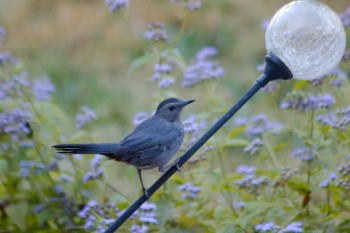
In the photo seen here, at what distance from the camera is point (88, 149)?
3.29 m

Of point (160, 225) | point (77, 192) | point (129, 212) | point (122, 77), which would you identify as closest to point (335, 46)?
point (129, 212)

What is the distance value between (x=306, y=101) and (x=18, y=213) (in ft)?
5.88

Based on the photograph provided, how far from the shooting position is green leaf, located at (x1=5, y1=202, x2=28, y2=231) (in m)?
4.62

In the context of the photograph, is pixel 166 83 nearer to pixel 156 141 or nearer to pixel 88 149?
pixel 156 141

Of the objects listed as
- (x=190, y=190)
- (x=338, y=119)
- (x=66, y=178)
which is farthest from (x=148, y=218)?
(x=338, y=119)

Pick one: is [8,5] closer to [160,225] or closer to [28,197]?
[28,197]

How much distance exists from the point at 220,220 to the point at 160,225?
0.33 meters

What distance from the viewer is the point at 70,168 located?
4.89 m

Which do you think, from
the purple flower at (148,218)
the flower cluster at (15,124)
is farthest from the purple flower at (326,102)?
the flower cluster at (15,124)

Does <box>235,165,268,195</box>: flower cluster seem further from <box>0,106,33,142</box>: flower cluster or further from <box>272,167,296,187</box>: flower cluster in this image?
<box>0,106,33,142</box>: flower cluster

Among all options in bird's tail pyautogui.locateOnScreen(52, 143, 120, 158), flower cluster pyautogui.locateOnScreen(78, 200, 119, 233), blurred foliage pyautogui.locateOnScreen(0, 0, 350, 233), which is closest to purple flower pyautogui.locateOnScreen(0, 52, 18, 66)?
blurred foliage pyautogui.locateOnScreen(0, 0, 350, 233)

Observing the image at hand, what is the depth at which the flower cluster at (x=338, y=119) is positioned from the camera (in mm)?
4191

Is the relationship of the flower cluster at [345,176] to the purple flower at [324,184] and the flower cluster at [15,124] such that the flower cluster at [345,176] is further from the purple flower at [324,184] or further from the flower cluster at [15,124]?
the flower cluster at [15,124]

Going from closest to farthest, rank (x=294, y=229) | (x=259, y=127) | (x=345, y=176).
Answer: (x=294, y=229) < (x=345, y=176) < (x=259, y=127)
